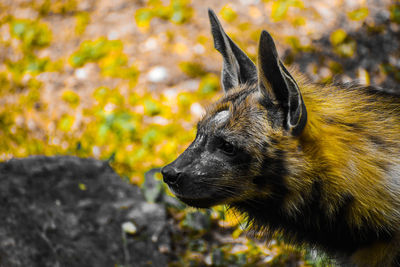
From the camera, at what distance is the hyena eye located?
9.07 ft

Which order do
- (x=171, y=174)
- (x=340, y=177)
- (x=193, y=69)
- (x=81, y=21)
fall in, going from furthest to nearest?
1. (x=81, y=21)
2. (x=193, y=69)
3. (x=171, y=174)
4. (x=340, y=177)

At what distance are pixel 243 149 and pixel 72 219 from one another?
203cm

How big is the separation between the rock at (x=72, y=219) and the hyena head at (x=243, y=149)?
4.77 feet

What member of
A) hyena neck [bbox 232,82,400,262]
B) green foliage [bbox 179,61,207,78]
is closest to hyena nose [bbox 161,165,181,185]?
hyena neck [bbox 232,82,400,262]

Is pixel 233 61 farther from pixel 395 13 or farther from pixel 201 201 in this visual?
A: pixel 395 13

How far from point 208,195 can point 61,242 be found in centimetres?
176

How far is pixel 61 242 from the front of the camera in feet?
12.9

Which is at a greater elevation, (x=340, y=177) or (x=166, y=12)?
(x=340, y=177)

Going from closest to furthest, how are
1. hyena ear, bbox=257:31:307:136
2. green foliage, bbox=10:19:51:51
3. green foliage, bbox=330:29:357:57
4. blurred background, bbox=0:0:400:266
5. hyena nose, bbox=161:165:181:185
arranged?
hyena ear, bbox=257:31:307:136, hyena nose, bbox=161:165:181:185, blurred background, bbox=0:0:400:266, green foliage, bbox=330:29:357:57, green foliage, bbox=10:19:51:51

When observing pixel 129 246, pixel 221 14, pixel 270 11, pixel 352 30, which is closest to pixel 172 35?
pixel 221 14

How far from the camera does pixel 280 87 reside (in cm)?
266

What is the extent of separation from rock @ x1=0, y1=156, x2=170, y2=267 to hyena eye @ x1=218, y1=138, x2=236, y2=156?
1.73 meters

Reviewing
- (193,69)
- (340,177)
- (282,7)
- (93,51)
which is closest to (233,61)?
(340,177)

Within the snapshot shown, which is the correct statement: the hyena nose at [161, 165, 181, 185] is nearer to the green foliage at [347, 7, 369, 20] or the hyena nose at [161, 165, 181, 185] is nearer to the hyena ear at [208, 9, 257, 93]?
the hyena ear at [208, 9, 257, 93]
